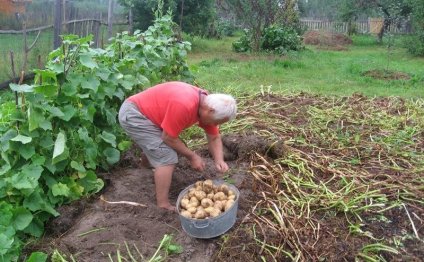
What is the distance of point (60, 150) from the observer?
3.37 m

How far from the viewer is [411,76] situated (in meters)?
10.0

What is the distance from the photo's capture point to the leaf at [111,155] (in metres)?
4.20

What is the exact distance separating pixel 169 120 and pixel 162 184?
0.50 m

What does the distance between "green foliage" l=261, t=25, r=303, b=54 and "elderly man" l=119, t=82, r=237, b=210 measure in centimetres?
1073

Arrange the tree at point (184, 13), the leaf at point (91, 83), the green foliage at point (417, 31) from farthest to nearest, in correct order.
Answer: the tree at point (184, 13)
the green foliage at point (417, 31)
the leaf at point (91, 83)

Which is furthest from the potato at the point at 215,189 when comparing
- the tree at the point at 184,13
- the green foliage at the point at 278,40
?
the tree at the point at 184,13

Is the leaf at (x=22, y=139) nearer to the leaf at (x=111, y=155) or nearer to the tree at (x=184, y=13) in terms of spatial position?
the leaf at (x=111, y=155)

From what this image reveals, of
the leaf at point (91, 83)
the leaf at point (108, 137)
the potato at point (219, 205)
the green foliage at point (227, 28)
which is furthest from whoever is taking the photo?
the green foliage at point (227, 28)

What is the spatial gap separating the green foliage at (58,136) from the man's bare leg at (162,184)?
578 millimetres

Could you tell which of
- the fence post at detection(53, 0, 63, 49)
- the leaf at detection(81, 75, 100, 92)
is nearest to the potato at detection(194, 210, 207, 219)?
the leaf at detection(81, 75, 100, 92)

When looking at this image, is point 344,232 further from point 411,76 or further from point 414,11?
point 414,11

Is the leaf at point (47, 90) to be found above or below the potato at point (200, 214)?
above

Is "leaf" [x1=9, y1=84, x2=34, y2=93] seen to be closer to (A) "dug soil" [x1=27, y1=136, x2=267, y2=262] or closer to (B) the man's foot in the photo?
(A) "dug soil" [x1=27, y1=136, x2=267, y2=262]

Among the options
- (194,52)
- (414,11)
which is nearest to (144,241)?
(194,52)
